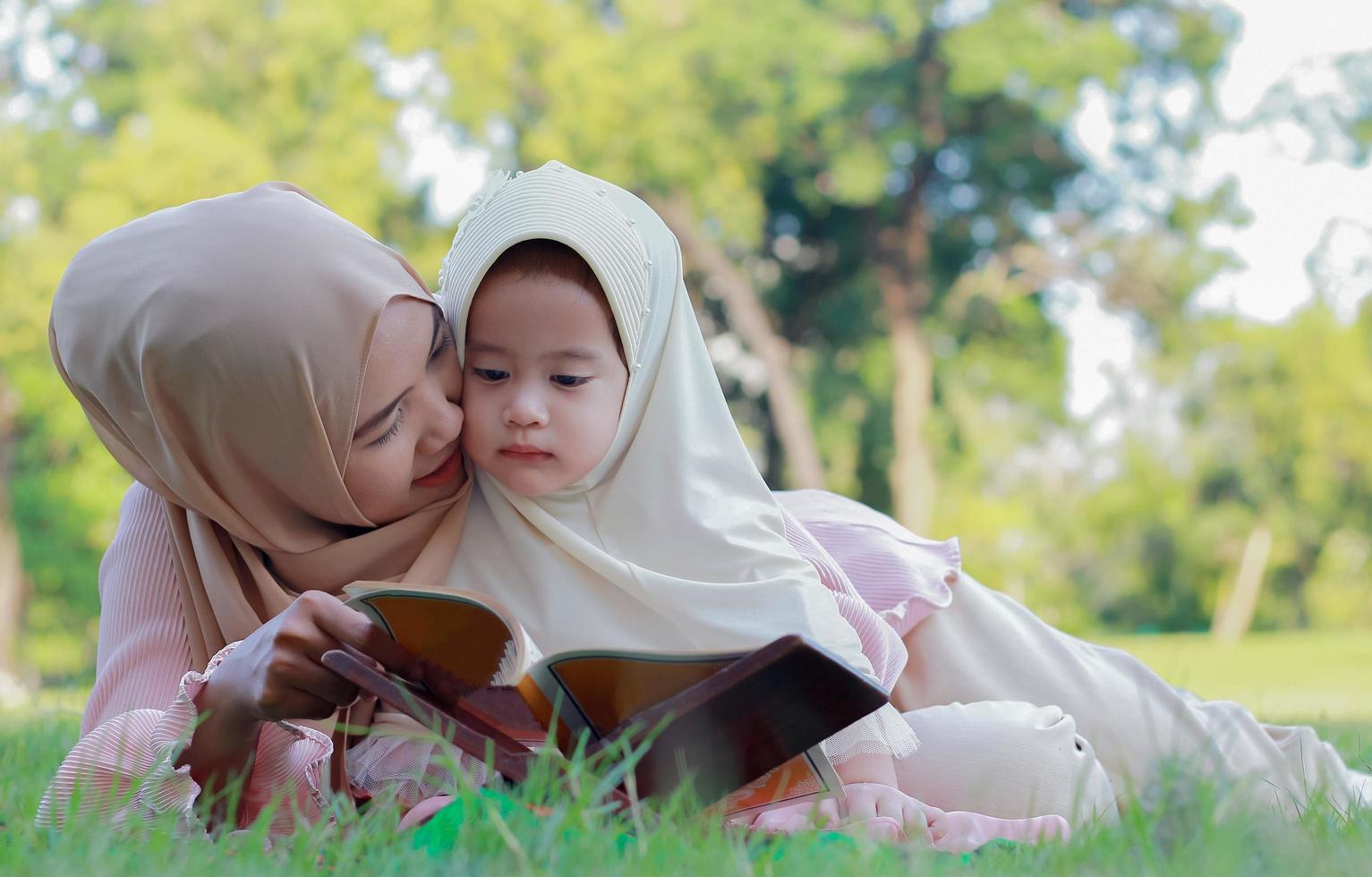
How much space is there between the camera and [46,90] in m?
17.5

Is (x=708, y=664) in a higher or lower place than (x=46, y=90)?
lower

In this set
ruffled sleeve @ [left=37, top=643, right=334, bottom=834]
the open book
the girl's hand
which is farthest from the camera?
ruffled sleeve @ [left=37, top=643, right=334, bottom=834]

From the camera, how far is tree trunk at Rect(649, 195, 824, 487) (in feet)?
56.2

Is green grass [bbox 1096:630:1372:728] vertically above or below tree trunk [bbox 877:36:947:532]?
below

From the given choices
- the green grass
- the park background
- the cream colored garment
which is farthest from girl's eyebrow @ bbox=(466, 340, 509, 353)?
the park background

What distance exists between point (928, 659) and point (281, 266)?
1646 mm

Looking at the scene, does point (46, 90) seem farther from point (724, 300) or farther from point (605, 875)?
point (605, 875)

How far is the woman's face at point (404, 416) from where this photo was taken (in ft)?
7.63

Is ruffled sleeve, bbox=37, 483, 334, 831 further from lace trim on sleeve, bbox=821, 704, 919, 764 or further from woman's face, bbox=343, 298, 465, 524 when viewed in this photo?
lace trim on sleeve, bbox=821, 704, 919, 764

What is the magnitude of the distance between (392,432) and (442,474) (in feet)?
0.60

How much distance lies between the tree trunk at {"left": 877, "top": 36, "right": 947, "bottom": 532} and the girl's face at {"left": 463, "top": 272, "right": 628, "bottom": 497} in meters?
13.9

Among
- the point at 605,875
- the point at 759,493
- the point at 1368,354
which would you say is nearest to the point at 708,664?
the point at 605,875

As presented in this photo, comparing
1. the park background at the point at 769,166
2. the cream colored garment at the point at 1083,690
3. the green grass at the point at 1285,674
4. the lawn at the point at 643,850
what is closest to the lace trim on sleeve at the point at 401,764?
the lawn at the point at 643,850

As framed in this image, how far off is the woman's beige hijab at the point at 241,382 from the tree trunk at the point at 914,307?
14.1 m
